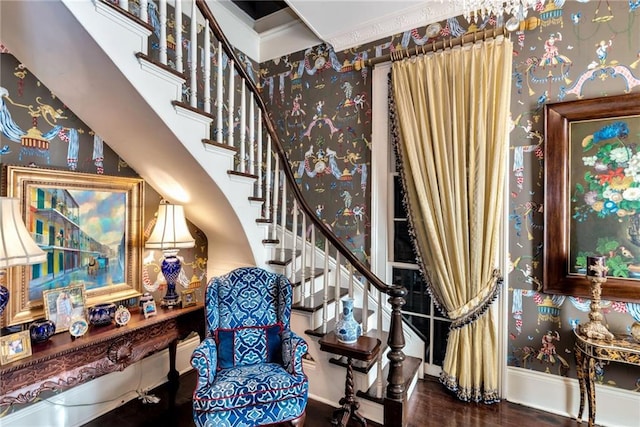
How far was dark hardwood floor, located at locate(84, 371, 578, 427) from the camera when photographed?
2.10 m

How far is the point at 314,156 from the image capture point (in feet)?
10.9

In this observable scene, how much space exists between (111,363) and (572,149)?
11.2 ft

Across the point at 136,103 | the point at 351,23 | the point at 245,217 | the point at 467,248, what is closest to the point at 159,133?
the point at 136,103

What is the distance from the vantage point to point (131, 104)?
1.81m

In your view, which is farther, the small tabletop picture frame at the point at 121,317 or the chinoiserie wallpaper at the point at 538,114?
the chinoiserie wallpaper at the point at 538,114

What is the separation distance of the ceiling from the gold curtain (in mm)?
408

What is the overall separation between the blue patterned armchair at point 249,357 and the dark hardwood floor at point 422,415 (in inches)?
20.5

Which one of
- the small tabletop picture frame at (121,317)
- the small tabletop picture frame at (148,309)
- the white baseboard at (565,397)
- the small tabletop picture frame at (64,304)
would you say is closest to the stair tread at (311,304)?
the small tabletop picture frame at (148,309)

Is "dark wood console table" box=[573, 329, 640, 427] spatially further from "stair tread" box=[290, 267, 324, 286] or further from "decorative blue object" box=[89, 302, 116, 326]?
"decorative blue object" box=[89, 302, 116, 326]

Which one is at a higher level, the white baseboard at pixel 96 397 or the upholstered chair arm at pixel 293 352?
the upholstered chair arm at pixel 293 352

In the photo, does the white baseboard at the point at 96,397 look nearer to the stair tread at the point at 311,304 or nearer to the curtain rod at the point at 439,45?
the stair tread at the point at 311,304

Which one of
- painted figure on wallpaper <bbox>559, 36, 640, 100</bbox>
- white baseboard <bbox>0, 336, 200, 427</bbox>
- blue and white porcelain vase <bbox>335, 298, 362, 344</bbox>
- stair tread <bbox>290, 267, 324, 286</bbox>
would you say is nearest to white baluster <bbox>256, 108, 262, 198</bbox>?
stair tread <bbox>290, 267, 324, 286</bbox>

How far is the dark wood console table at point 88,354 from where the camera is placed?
4.92 feet

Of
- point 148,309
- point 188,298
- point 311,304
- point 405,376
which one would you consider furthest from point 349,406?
point 148,309
